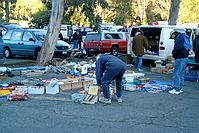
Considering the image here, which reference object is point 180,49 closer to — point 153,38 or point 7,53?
point 153,38

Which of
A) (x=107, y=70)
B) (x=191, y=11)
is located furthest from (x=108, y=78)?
(x=191, y=11)

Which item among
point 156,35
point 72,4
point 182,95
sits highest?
point 72,4

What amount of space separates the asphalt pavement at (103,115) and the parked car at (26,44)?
1022 cm

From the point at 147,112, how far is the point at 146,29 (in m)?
9.87

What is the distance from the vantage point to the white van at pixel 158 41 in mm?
16297

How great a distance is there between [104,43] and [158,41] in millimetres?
7743

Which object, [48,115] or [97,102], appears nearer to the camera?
[48,115]

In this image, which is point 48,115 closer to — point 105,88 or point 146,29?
point 105,88

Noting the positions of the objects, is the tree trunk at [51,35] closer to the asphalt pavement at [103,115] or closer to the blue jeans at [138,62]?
the blue jeans at [138,62]

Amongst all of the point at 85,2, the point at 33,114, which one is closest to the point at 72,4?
the point at 85,2

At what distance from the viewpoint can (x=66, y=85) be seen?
10.7 meters

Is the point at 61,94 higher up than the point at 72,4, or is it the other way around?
the point at 72,4

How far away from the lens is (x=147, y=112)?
818 cm

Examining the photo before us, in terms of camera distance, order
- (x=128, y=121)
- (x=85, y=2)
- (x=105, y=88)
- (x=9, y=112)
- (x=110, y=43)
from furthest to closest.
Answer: (x=110, y=43), (x=85, y=2), (x=105, y=88), (x=9, y=112), (x=128, y=121)
